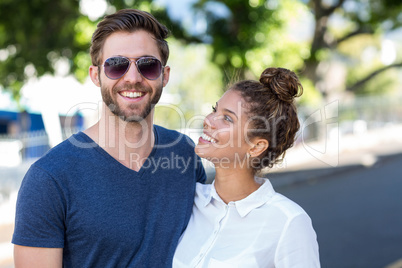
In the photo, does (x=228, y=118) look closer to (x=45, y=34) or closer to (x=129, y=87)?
(x=129, y=87)

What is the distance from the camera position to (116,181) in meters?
2.14

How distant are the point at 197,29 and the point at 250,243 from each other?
11.4 metres

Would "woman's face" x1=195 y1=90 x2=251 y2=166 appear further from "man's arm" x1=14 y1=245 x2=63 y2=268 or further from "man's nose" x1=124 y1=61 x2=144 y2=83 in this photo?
"man's arm" x1=14 y1=245 x2=63 y2=268

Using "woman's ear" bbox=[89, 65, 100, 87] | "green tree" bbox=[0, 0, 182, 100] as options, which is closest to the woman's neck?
"woman's ear" bbox=[89, 65, 100, 87]

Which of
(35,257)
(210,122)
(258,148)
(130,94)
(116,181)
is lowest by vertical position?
(35,257)

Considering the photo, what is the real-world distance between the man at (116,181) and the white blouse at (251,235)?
0.35ft

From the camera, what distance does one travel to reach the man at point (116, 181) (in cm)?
190

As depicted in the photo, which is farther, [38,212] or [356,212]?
[356,212]

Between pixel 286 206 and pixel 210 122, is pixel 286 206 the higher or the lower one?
the lower one

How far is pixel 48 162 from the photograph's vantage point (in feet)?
6.49

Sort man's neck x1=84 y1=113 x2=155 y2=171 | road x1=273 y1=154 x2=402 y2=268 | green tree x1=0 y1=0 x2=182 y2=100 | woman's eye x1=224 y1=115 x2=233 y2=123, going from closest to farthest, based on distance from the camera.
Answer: man's neck x1=84 y1=113 x2=155 y2=171 < woman's eye x1=224 y1=115 x2=233 y2=123 < road x1=273 y1=154 x2=402 y2=268 < green tree x1=0 y1=0 x2=182 y2=100

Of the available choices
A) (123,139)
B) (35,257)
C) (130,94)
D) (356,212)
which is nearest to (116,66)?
(130,94)

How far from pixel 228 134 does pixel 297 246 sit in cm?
65

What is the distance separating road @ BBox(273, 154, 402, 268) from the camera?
6020 mm
